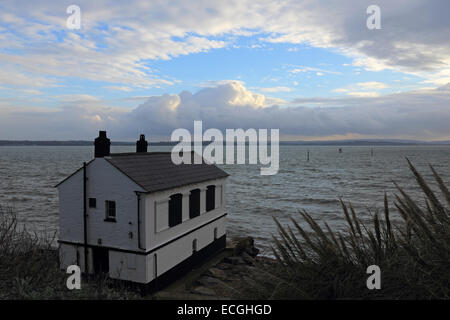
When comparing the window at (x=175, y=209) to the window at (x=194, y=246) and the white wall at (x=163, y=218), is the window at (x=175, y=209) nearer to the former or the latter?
the white wall at (x=163, y=218)

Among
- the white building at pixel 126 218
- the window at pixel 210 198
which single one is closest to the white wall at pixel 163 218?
the white building at pixel 126 218

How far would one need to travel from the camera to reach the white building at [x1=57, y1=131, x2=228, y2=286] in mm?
14696

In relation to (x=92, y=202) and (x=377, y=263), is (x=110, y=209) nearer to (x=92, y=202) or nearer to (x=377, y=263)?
(x=92, y=202)

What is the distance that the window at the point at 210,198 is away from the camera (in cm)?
2086

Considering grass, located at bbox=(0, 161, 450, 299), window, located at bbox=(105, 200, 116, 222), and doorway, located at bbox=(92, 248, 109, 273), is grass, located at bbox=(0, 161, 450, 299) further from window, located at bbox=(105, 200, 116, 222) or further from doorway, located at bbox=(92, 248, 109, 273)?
doorway, located at bbox=(92, 248, 109, 273)

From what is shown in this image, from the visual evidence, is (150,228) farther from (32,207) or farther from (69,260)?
(32,207)

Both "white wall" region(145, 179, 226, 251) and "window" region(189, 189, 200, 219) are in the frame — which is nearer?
"white wall" region(145, 179, 226, 251)

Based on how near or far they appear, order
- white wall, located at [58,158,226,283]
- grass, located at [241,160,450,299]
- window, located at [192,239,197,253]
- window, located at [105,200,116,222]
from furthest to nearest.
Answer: window, located at [192,239,197,253] → window, located at [105,200,116,222] → white wall, located at [58,158,226,283] → grass, located at [241,160,450,299]

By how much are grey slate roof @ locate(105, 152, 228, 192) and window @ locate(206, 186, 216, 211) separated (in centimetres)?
78

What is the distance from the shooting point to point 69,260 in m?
16.2

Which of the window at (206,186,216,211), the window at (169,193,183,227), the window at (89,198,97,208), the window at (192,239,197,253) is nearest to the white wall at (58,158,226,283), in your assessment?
the window at (89,198,97,208)

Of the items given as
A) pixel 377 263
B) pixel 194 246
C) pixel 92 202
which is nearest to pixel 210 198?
pixel 194 246

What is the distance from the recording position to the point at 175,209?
16.8 meters
